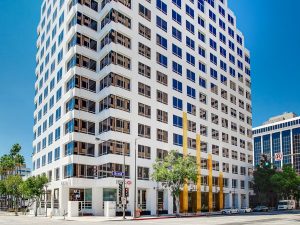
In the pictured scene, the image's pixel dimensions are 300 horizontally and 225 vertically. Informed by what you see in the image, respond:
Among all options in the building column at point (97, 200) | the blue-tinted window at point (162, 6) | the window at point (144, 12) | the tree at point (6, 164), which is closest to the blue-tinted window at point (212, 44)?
the blue-tinted window at point (162, 6)

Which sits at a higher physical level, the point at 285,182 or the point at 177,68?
the point at 177,68

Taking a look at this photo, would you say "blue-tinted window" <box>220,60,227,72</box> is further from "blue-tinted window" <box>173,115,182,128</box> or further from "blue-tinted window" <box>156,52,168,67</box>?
"blue-tinted window" <box>173,115,182,128</box>

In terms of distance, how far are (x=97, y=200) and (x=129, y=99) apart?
16326 mm

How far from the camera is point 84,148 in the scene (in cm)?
6231

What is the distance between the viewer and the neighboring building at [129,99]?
62.2 meters

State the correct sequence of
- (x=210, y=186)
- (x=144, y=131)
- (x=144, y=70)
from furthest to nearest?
(x=210, y=186), (x=144, y=70), (x=144, y=131)

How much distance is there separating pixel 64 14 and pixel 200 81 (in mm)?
30774

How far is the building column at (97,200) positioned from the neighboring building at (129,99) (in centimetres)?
15

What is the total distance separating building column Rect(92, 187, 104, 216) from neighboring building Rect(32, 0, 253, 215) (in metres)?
0.15

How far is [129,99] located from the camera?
64.6m

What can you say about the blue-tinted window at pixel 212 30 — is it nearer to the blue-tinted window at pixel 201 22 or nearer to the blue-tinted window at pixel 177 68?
the blue-tinted window at pixel 201 22

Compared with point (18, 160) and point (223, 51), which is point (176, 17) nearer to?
point (223, 51)

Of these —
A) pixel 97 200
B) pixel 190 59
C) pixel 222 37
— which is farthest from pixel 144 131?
pixel 222 37

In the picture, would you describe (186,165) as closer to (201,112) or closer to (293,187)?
(201,112)
